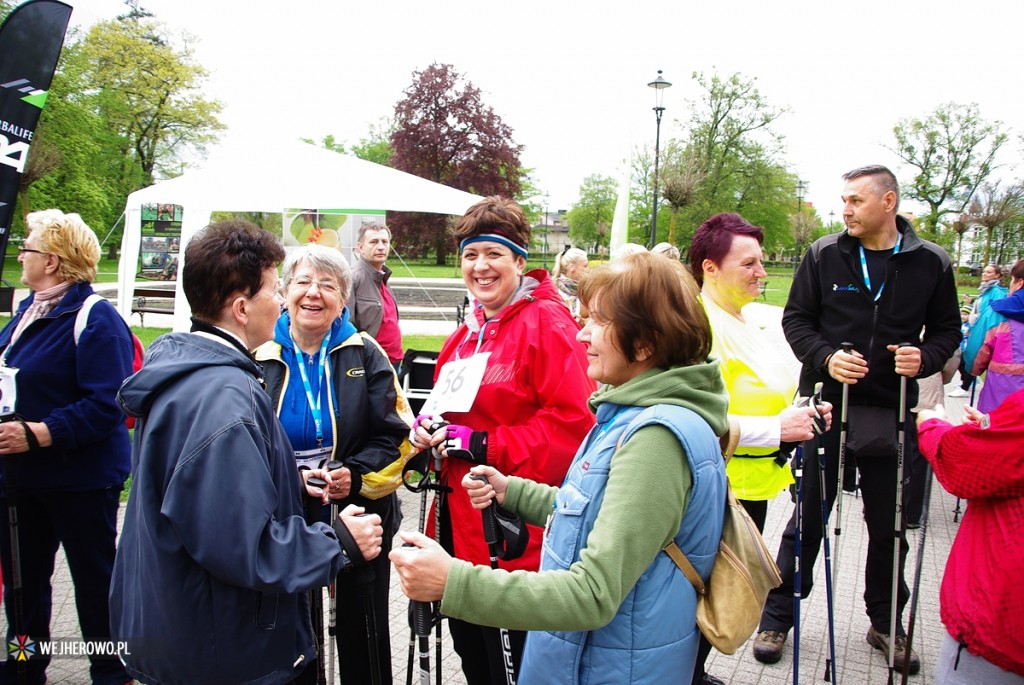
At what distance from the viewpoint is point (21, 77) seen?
9.88 ft

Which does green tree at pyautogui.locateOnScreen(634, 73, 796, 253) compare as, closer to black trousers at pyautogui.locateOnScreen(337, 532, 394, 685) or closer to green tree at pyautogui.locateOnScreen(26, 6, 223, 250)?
green tree at pyautogui.locateOnScreen(26, 6, 223, 250)

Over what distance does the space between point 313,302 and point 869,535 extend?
125 inches

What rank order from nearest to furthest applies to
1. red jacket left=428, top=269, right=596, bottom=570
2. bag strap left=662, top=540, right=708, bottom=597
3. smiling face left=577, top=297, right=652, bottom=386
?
bag strap left=662, top=540, right=708, bottom=597 → smiling face left=577, top=297, right=652, bottom=386 → red jacket left=428, top=269, right=596, bottom=570

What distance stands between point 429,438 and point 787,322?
2.30 m

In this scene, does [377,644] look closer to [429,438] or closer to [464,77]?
[429,438]

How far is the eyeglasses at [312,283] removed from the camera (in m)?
3.05

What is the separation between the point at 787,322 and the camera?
3967 millimetres

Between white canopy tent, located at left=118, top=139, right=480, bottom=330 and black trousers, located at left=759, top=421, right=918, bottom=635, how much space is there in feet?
25.2

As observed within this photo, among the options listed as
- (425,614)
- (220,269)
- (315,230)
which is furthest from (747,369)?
(315,230)

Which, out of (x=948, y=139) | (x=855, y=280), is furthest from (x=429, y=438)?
(x=948, y=139)

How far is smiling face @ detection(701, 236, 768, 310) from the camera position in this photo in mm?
3160

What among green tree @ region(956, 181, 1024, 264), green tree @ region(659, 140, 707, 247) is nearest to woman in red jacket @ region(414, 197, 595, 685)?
green tree @ region(659, 140, 707, 247)

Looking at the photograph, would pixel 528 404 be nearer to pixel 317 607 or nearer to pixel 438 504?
pixel 438 504

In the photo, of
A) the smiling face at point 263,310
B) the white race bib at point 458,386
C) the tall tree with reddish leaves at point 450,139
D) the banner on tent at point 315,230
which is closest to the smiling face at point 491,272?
the white race bib at point 458,386
